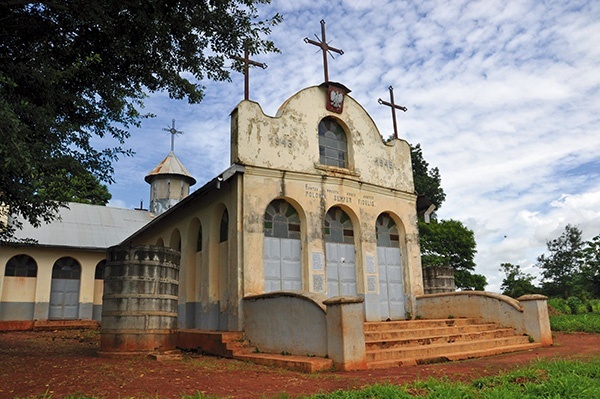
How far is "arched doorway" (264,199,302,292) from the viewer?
38.1ft

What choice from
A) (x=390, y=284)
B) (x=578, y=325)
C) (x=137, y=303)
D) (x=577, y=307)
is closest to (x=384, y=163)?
(x=390, y=284)

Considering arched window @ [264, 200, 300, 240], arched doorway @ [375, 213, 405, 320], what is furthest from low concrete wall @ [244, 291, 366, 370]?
arched doorway @ [375, 213, 405, 320]

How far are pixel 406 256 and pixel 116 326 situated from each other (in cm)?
830

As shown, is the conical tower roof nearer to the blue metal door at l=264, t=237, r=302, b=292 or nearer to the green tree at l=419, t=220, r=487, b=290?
the green tree at l=419, t=220, r=487, b=290

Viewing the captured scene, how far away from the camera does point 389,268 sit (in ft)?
45.4

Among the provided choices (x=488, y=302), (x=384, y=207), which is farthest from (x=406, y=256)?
(x=488, y=302)

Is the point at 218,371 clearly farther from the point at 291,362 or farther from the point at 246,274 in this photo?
the point at 246,274

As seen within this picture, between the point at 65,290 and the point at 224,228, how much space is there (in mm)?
13173

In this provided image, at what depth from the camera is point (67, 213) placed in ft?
80.1

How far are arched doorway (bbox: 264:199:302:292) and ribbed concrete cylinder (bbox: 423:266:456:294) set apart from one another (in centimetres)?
669

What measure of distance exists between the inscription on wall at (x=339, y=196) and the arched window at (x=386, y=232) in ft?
2.72

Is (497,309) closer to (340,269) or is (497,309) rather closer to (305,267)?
(340,269)

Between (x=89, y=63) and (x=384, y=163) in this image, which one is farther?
(x=384, y=163)

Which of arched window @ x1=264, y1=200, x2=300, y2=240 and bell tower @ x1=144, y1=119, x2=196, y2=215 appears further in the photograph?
bell tower @ x1=144, y1=119, x2=196, y2=215
